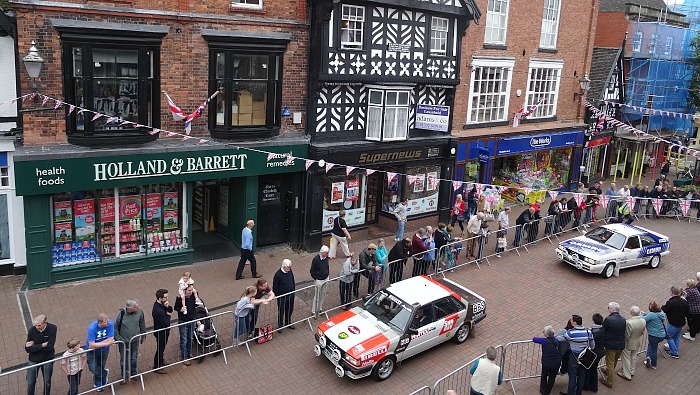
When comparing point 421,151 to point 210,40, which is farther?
point 421,151

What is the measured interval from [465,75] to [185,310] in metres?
15.6

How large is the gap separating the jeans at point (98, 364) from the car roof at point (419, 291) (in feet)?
18.6

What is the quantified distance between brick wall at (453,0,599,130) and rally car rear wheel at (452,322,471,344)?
37.7 feet

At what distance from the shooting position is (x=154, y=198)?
15898 millimetres

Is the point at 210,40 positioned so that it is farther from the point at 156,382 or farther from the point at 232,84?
the point at 156,382

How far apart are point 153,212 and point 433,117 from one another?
9.81m

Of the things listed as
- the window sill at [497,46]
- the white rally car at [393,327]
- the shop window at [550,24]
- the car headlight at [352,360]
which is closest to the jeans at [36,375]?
the white rally car at [393,327]

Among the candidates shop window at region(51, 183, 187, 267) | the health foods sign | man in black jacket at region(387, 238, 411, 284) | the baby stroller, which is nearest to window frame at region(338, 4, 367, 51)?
the health foods sign

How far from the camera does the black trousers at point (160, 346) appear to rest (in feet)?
35.4

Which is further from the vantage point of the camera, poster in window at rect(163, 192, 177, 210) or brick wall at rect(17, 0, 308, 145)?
poster in window at rect(163, 192, 177, 210)

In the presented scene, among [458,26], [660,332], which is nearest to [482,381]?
[660,332]

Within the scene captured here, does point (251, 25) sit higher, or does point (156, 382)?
point (251, 25)

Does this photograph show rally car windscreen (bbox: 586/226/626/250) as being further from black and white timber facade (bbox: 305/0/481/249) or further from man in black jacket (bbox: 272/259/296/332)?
man in black jacket (bbox: 272/259/296/332)

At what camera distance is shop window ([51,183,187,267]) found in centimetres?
1467
